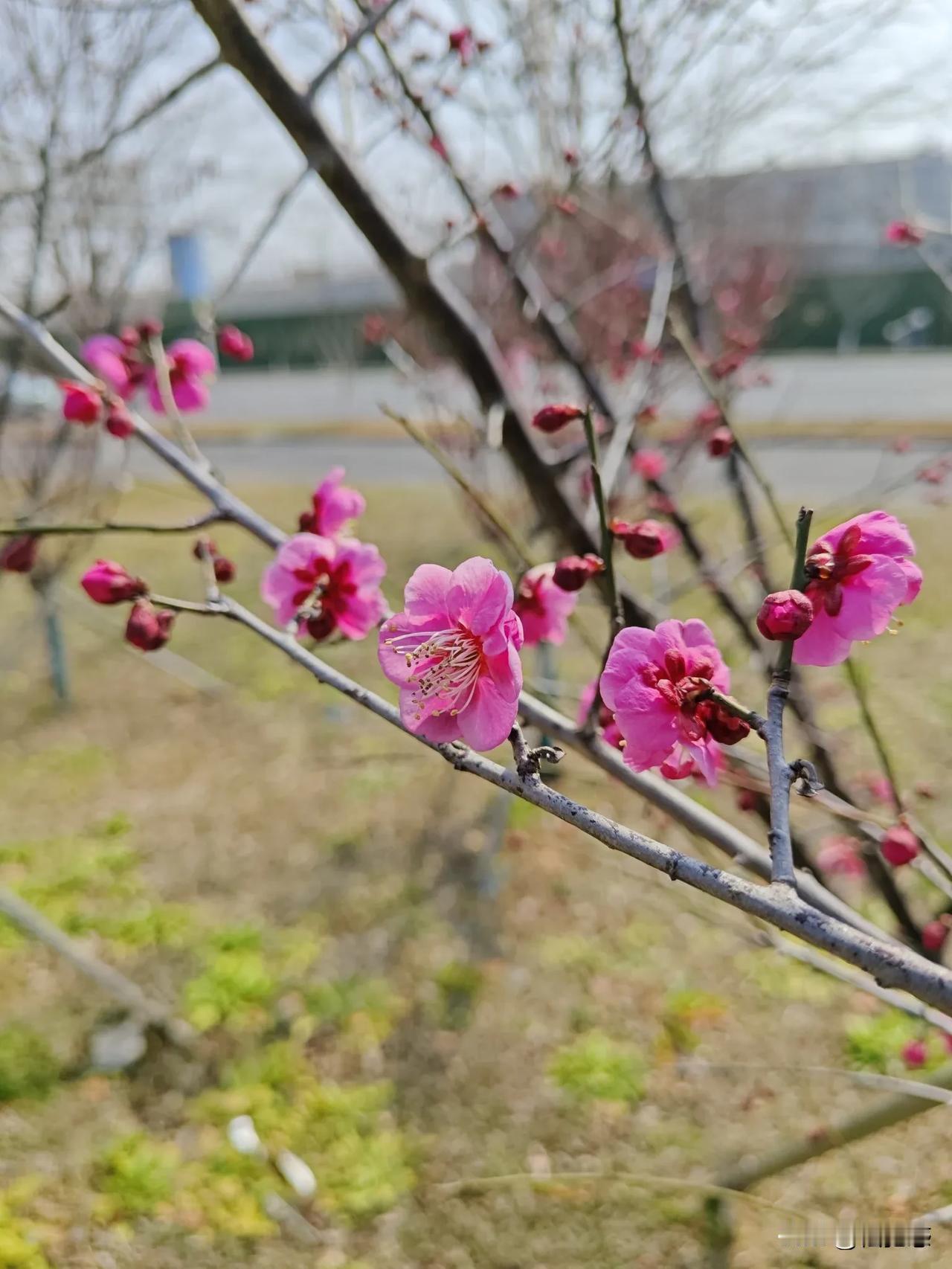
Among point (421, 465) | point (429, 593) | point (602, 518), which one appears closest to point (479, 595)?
point (429, 593)

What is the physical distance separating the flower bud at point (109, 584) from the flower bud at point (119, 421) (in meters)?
0.39

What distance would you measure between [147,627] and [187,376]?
830 millimetres

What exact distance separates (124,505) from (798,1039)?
32.9 ft

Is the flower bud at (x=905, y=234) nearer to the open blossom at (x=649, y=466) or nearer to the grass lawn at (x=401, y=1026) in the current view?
the open blossom at (x=649, y=466)

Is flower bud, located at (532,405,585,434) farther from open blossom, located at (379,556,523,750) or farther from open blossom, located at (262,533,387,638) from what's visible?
open blossom, located at (379,556,523,750)

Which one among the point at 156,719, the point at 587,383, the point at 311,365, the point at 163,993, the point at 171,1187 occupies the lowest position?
the point at 171,1187

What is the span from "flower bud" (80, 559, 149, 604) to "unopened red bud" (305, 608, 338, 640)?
22cm

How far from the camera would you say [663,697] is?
0.88 m

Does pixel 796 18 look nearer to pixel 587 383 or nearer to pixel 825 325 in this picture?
pixel 587 383

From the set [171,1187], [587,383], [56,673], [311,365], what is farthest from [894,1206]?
[311,365]

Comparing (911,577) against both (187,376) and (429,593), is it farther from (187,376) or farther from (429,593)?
(187,376)

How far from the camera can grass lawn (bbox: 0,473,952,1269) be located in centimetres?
230

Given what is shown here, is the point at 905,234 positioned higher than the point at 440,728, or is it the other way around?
the point at 905,234

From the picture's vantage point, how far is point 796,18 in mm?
2988
